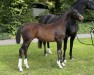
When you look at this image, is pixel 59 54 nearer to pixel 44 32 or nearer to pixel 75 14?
pixel 44 32

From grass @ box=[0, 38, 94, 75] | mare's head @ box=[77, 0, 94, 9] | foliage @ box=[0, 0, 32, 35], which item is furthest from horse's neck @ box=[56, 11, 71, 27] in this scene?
foliage @ box=[0, 0, 32, 35]

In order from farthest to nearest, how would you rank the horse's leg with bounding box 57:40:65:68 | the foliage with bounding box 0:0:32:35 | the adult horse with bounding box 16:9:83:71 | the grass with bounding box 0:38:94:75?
the foliage with bounding box 0:0:32:35 < the horse's leg with bounding box 57:40:65:68 < the adult horse with bounding box 16:9:83:71 < the grass with bounding box 0:38:94:75

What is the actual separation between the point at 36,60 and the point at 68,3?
470 inches

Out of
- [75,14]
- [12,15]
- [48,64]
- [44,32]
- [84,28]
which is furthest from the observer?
[84,28]

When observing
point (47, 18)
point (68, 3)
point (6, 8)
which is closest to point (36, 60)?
point (47, 18)

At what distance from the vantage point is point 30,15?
64.5ft

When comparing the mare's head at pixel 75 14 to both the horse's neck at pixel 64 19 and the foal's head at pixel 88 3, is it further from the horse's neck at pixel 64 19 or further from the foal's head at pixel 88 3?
the foal's head at pixel 88 3

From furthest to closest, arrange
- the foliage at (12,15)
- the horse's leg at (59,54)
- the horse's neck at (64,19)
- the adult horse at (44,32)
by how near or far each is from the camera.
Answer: the foliage at (12,15), the horse's neck at (64,19), the horse's leg at (59,54), the adult horse at (44,32)

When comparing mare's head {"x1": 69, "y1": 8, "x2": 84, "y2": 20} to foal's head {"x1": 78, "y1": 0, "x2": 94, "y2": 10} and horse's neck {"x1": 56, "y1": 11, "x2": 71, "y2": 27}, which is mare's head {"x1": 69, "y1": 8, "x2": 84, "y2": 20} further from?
foal's head {"x1": 78, "y1": 0, "x2": 94, "y2": 10}

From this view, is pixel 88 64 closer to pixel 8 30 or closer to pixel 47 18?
pixel 47 18

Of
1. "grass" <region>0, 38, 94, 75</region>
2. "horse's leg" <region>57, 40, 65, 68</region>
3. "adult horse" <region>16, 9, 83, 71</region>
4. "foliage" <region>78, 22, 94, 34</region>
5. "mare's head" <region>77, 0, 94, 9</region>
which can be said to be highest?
"mare's head" <region>77, 0, 94, 9</region>

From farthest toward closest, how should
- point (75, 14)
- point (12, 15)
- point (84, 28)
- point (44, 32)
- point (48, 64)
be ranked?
1. point (84, 28)
2. point (12, 15)
3. point (48, 64)
4. point (75, 14)
5. point (44, 32)

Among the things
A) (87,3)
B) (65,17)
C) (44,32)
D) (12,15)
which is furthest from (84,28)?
(44,32)

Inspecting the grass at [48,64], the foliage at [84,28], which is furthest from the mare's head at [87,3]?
the foliage at [84,28]
